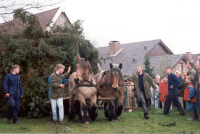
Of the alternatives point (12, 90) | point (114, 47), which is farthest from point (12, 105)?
point (114, 47)

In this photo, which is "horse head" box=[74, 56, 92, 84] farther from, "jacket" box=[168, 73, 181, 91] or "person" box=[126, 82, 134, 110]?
"person" box=[126, 82, 134, 110]

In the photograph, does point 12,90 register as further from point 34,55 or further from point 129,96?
point 129,96

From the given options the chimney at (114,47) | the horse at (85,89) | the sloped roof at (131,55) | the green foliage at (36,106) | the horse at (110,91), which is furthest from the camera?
the chimney at (114,47)

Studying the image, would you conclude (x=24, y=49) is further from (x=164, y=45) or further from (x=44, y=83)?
(x=164, y=45)

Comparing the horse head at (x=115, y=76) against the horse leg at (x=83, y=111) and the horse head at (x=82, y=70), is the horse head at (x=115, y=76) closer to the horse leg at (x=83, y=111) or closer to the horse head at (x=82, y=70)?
the horse head at (x=82, y=70)

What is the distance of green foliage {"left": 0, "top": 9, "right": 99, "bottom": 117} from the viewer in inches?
332

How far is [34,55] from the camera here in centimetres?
852

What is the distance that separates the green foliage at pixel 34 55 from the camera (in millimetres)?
8438

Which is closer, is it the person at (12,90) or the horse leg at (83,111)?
the horse leg at (83,111)

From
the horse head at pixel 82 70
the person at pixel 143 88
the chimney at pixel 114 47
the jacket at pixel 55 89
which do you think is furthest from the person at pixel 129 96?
the chimney at pixel 114 47

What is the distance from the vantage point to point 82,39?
31.4ft

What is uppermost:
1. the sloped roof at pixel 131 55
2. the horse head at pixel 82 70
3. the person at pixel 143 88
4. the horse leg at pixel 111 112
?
the sloped roof at pixel 131 55

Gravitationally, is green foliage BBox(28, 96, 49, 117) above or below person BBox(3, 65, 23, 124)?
below

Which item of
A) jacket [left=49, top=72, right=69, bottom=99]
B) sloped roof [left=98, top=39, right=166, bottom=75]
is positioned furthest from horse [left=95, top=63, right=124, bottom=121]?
sloped roof [left=98, top=39, right=166, bottom=75]
